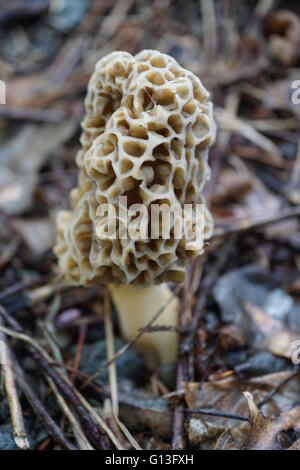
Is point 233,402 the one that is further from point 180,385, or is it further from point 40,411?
point 40,411

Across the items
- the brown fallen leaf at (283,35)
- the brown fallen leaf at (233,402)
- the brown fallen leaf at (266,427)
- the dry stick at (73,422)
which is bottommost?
the dry stick at (73,422)

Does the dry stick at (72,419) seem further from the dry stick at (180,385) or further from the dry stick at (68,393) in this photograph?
the dry stick at (180,385)

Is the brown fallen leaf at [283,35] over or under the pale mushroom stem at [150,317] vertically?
over

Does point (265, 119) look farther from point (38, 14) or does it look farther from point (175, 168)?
point (38, 14)

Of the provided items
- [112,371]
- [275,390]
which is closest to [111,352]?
[112,371]

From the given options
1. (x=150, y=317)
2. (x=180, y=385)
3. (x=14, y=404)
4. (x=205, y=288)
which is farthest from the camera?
(x=205, y=288)

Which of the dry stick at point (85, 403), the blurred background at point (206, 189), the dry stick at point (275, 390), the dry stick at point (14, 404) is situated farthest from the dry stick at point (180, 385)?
the dry stick at point (14, 404)
